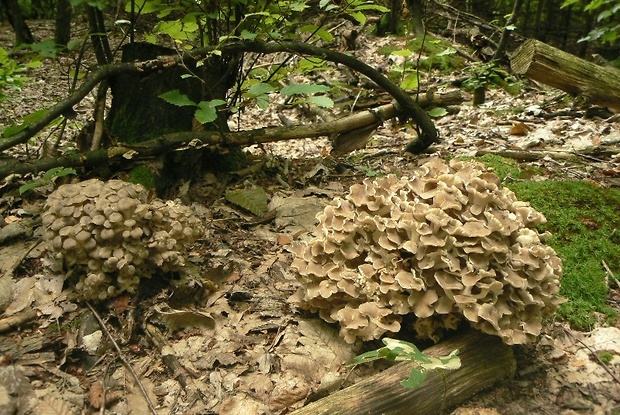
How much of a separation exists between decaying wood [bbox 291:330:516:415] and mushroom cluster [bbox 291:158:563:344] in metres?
0.18

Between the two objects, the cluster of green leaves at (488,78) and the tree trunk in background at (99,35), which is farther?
the cluster of green leaves at (488,78)

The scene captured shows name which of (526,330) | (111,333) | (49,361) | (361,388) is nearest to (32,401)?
(49,361)

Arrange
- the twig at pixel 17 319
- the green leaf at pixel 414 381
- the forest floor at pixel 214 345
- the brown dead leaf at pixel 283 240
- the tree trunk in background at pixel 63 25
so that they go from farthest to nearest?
the tree trunk in background at pixel 63 25, the brown dead leaf at pixel 283 240, the twig at pixel 17 319, the forest floor at pixel 214 345, the green leaf at pixel 414 381

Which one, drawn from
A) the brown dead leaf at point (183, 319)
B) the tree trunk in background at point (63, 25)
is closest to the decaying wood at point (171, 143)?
the brown dead leaf at point (183, 319)

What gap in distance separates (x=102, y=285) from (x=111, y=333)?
0.36 metres

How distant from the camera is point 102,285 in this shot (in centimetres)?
339

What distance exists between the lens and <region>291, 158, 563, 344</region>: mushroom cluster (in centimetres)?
296

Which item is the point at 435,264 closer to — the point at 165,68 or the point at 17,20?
the point at 165,68

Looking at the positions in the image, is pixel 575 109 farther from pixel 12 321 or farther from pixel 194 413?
pixel 12 321

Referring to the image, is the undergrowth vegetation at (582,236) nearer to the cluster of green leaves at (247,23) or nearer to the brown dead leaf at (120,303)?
the cluster of green leaves at (247,23)

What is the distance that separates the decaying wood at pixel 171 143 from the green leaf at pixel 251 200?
0.58 m

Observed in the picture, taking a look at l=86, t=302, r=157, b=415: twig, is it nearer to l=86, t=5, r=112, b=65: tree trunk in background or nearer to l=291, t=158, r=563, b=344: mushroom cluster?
l=291, t=158, r=563, b=344: mushroom cluster

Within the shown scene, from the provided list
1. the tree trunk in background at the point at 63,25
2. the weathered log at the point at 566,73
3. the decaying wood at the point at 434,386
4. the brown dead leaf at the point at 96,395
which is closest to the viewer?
the decaying wood at the point at 434,386

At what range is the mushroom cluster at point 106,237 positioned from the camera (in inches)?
129
